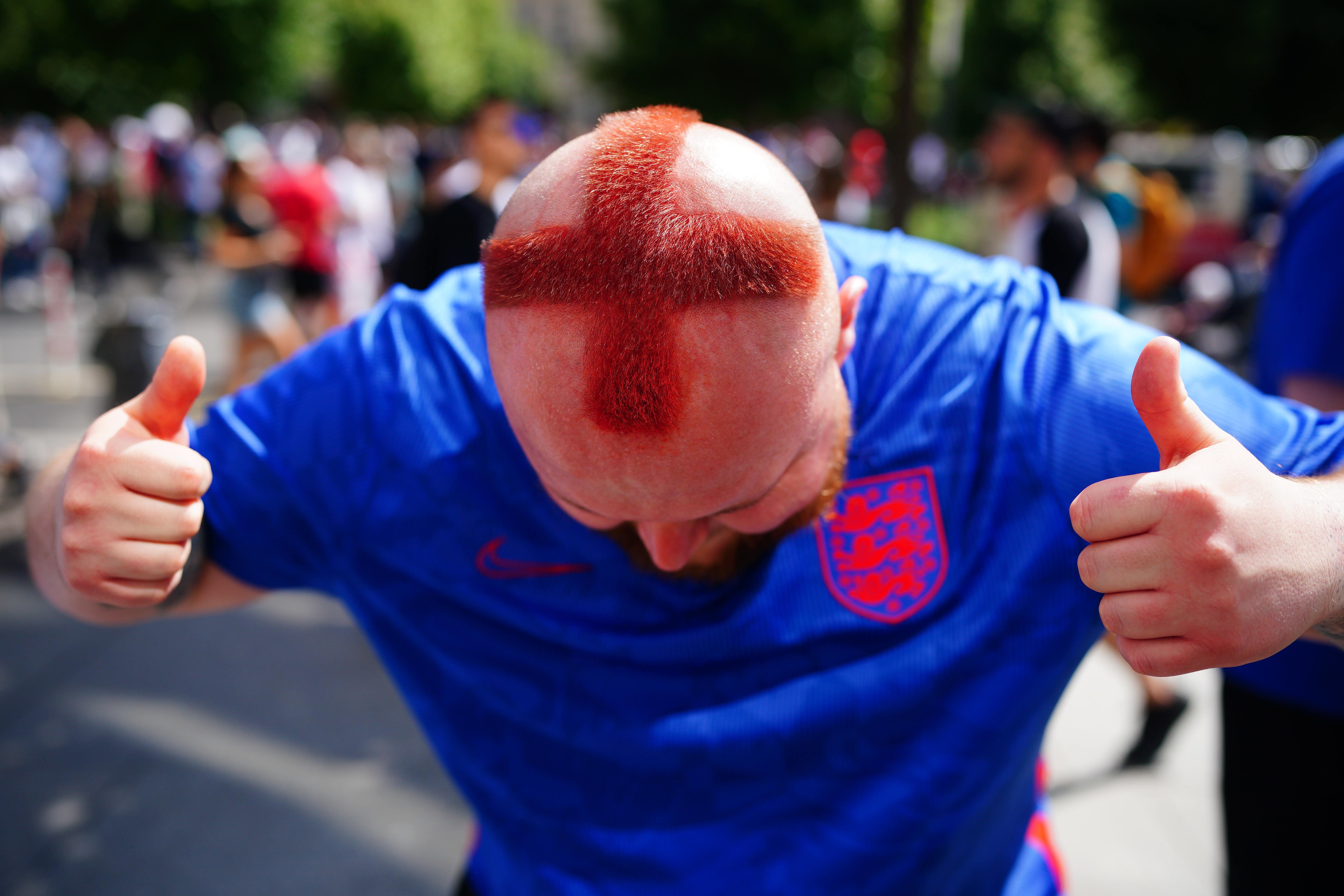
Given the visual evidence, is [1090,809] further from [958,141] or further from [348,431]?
[958,141]

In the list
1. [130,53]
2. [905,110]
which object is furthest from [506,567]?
[130,53]

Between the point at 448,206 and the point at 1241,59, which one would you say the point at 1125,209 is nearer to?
the point at 448,206

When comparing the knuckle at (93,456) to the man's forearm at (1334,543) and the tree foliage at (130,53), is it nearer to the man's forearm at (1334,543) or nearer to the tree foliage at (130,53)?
the man's forearm at (1334,543)

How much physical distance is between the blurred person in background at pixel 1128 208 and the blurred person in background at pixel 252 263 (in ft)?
16.2

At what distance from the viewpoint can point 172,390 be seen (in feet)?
3.56

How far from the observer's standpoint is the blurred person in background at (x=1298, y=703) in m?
1.54

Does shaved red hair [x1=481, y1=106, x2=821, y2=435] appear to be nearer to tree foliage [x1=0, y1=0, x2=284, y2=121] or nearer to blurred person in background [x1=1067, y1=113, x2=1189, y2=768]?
blurred person in background [x1=1067, y1=113, x2=1189, y2=768]

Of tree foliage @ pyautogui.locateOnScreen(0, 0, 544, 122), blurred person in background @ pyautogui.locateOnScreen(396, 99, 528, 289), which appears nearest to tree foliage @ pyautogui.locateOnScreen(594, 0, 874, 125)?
tree foliage @ pyautogui.locateOnScreen(0, 0, 544, 122)

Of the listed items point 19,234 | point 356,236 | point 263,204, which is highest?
point 263,204

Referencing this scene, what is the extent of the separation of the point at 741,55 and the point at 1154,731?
27.5 m

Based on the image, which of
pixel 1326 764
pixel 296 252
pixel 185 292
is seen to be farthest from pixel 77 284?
pixel 1326 764

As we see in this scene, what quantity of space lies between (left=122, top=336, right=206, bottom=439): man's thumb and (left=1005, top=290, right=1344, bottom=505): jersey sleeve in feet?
3.17

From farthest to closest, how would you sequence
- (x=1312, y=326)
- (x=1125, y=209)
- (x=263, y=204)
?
(x=263, y=204)
(x=1125, y=209)
(x=1312, y=326)

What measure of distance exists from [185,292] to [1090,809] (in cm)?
1261
